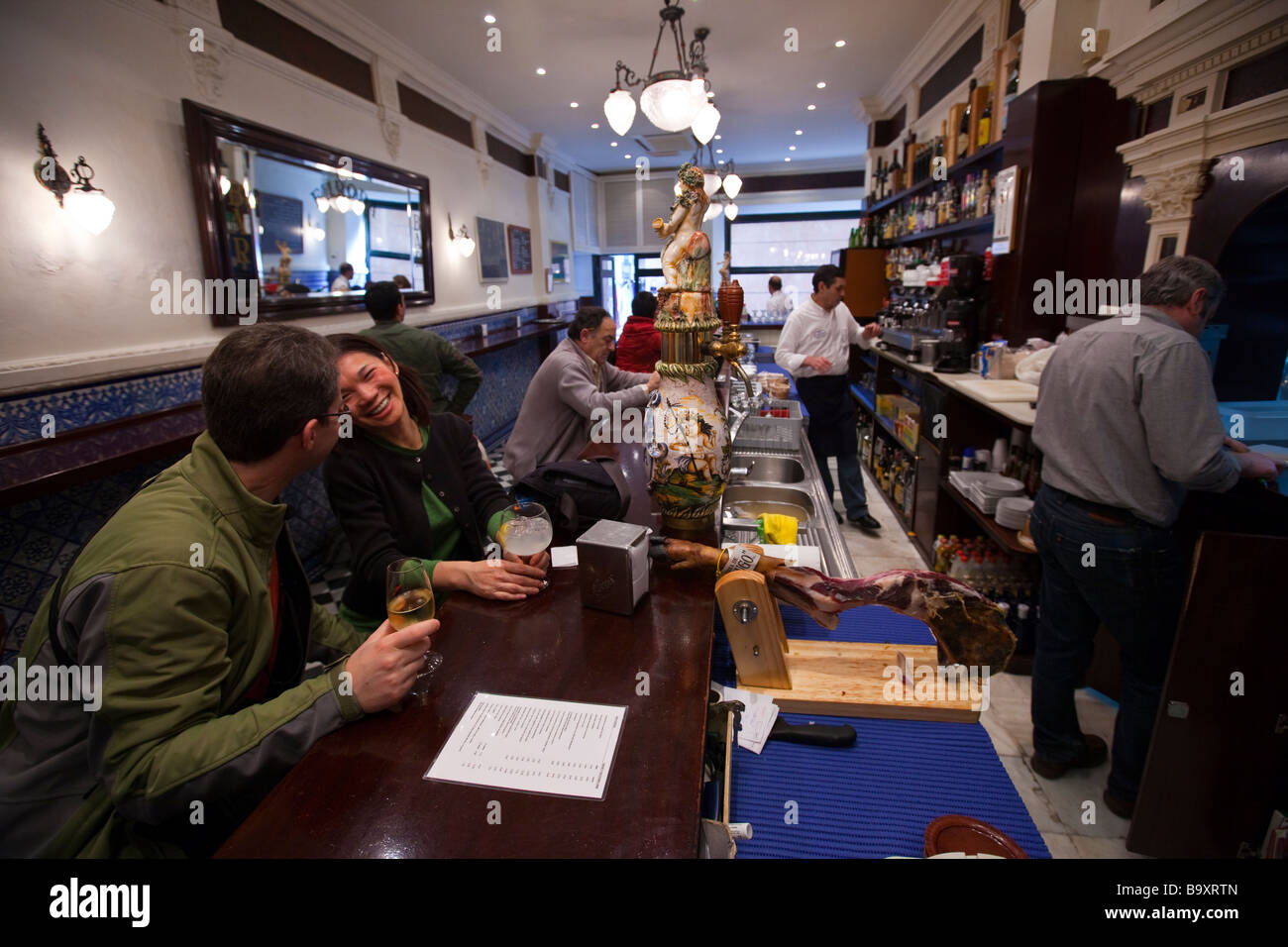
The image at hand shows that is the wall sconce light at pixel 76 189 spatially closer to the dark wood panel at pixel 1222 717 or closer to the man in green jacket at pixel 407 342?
the man in green jacket at pixel 407 342

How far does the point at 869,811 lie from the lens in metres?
1.14

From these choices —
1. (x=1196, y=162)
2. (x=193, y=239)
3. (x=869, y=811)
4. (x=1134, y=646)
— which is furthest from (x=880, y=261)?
(x=869, y=811)

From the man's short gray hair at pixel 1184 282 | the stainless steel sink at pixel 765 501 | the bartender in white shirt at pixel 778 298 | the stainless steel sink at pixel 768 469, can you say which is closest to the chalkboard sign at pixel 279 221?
the stainless steel sink at pixel 768 469

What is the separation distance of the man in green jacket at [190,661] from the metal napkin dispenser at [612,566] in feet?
1.20

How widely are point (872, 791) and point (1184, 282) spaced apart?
1.92m

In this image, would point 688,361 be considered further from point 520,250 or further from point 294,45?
point 520,250

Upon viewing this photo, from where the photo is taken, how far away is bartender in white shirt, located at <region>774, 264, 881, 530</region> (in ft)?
16.2

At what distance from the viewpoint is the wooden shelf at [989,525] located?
2822 mm

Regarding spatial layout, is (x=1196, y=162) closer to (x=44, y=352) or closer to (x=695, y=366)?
(x=695, y=366)

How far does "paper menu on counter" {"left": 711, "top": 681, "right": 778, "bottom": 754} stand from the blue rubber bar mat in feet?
0.08

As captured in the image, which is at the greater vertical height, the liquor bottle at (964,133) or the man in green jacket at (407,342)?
the liquor bottle at (964,133)

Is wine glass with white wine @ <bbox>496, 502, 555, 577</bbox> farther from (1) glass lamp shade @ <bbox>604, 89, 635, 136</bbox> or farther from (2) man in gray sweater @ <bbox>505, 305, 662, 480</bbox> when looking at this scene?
(1) glass lamp shade @ <bbox>604, 89, 635, 136</bbox>

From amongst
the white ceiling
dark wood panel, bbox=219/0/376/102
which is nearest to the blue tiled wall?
dark wood panel, bbox=219/0/376/102

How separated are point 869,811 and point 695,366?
3.35 feet
